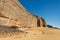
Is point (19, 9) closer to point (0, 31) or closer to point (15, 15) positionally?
point (15, 15)

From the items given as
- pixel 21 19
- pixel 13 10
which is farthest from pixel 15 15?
pixel 21 19

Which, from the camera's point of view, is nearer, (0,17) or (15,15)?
(0,17)

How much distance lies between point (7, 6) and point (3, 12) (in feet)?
3.51

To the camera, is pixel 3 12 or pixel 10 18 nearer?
pixel 3 12

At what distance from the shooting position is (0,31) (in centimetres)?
1134

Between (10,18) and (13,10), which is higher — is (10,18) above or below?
below

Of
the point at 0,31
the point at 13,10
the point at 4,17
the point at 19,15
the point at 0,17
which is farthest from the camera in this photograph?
the point at 19,15

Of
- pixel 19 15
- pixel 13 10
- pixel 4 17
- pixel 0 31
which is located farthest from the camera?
pixel 19 15

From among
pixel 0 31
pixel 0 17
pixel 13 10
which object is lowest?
pixel 0 31

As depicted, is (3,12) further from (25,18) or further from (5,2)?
(25,18)

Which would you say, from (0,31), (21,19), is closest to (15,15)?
(21,19)

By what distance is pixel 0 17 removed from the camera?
1365 cm

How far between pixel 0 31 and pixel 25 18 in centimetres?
902

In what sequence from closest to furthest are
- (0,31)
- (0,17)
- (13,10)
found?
(0,31) → (0,17) → (13,10)
